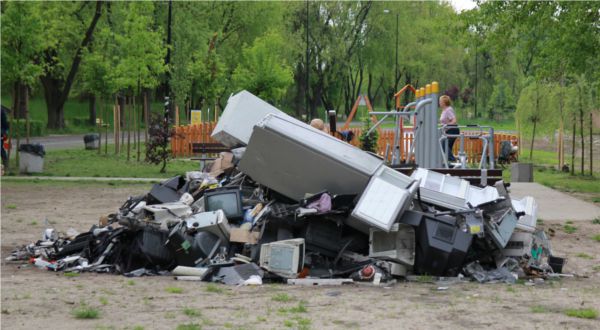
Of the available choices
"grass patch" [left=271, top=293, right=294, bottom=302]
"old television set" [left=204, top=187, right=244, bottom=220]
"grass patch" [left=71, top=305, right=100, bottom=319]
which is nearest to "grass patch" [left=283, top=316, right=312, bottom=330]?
"grass patch" [left=271, top=293, right=294, bottom=302]

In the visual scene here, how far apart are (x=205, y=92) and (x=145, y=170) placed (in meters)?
24.1

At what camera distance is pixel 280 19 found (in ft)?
227

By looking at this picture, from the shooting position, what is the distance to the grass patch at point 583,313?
27.9 ft

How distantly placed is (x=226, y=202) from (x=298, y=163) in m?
1.06

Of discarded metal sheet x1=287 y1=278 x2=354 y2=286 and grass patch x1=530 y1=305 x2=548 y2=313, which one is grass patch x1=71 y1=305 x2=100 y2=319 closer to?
discarded metal sheet x1=287 y1=278 x2=354 y2=286

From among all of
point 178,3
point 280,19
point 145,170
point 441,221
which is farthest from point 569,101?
point 280,19

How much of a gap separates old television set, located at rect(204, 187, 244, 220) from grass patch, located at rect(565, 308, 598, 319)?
452cm

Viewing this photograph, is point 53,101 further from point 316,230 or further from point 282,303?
point 282,303

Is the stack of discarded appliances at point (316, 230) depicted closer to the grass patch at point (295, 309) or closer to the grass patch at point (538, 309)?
the grass patch at point (295, 309)

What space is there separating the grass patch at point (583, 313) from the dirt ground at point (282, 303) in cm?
10

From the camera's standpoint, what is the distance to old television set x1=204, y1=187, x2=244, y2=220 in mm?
11992

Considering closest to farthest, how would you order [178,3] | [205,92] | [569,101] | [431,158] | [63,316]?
1. [63,316]
2. [431,158]
3. [569,101]
4. [205,92]
5. [178,3]

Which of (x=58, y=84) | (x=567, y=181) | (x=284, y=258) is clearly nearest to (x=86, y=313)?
(x=284, y=258)

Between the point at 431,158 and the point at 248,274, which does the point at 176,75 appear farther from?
the point at 248,274
